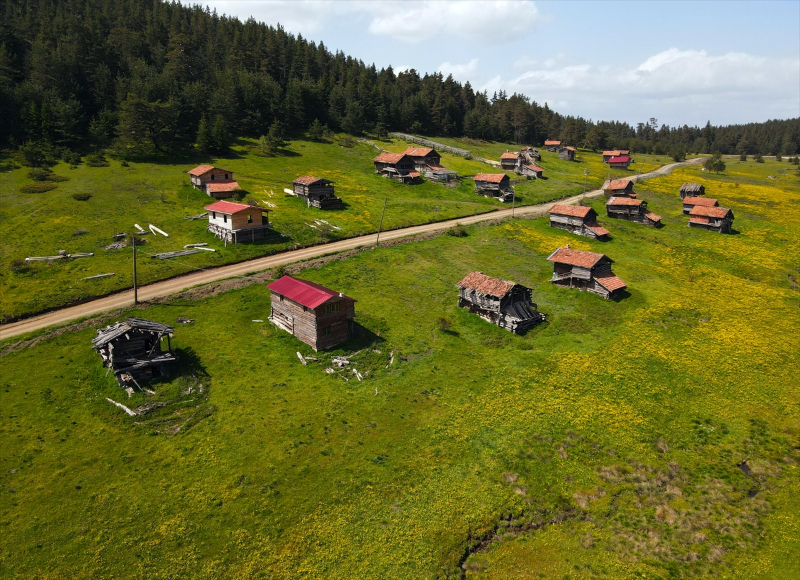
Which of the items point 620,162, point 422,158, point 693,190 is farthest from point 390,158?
point 620,162

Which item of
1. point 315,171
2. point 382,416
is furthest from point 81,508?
point 315,171

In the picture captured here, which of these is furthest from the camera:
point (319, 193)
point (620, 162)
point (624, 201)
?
point (620, 162)

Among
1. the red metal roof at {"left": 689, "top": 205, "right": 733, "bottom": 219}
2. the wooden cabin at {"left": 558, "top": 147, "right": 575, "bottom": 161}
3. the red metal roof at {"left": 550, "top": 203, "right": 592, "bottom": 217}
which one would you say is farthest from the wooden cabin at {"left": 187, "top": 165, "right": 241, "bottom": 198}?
the wooden cabin at {"left": 558, "top": 147, "right": 575, "bottom": 161}

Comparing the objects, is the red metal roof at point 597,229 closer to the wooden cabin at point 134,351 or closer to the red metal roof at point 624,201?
the red metal roof at point 624,201

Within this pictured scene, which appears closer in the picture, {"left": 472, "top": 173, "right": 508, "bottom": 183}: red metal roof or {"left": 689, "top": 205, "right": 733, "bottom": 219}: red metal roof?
{"left": 689, "top": 205, "right": 733, "bottom": 219}: red metal roof

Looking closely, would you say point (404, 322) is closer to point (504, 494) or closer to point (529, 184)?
point (504, 494)

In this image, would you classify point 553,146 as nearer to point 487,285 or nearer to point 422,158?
point 422,158

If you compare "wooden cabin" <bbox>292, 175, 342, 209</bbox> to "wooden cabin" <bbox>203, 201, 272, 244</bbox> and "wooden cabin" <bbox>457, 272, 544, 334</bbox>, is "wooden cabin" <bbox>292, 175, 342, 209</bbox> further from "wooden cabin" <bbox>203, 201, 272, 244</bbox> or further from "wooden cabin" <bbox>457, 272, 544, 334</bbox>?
"wooden cabin" <bbox>457, 272, 544, 334</bbox>
